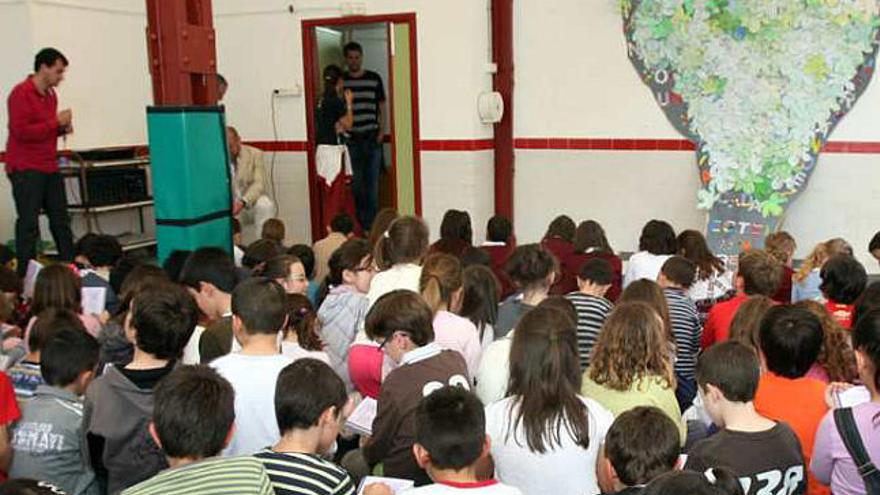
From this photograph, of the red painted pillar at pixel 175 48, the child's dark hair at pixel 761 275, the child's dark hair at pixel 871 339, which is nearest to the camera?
the child's dark hair at pixel 871 339

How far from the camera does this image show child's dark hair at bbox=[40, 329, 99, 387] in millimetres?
2674

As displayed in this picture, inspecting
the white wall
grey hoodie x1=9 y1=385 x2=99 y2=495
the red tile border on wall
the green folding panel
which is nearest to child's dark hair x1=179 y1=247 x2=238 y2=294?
grey hoodie x1=9 y1=385 x2=99 y2=495

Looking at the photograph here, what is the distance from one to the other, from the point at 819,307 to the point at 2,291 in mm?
3554

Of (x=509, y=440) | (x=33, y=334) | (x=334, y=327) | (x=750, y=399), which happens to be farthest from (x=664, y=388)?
(x=33, y=334)

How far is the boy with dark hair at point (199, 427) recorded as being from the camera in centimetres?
187

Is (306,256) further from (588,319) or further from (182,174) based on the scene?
(588,319)

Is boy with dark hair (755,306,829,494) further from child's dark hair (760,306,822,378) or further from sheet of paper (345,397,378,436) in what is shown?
sheet of paper (345,397,378,436)

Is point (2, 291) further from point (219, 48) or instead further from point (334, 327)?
point (219, 48)

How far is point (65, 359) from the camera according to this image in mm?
2676

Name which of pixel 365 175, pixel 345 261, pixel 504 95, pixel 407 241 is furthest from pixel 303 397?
pixel 365 175

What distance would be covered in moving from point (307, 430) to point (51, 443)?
972mm

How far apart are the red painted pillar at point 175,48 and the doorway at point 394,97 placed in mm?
2558

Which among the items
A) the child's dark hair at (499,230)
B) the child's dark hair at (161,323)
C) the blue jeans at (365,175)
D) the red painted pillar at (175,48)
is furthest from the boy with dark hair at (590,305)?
the blue jeans at (365,175)

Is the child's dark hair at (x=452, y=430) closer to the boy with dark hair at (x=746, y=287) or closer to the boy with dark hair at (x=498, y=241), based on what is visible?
the boy with dark hair at (x=746, y=287)
